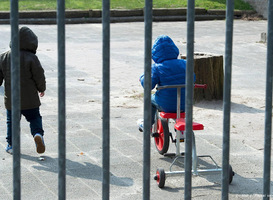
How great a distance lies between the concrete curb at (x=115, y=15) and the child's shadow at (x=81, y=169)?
13.2m

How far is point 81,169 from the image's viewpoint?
5.28 m

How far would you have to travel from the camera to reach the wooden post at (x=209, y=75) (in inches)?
316

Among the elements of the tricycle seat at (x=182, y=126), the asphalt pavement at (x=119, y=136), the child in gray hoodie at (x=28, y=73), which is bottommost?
the asphalt pavement at (x=119, y=136)

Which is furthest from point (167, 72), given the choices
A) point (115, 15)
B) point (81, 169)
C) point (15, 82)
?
point (115, 15)

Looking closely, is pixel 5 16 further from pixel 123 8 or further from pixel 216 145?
pixel 216 145

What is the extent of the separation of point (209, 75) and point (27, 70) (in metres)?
3.37

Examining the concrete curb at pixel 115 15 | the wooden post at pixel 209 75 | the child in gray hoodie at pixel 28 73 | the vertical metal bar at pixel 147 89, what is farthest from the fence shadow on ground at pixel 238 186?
the concrete curb at pixel 115 15

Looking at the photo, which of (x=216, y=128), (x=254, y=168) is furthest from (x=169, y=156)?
(x=216, y=128)

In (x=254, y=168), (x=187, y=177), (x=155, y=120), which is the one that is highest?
(x=187, y=177)

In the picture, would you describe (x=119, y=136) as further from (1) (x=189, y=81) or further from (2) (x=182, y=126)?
(1) (x=189, y=81)

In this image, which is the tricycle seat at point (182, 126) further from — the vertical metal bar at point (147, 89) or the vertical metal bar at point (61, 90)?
the vertical metal bar at point (61, 90)

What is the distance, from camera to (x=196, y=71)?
316 inches

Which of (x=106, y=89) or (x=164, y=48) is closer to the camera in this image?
(x=106, y=89)

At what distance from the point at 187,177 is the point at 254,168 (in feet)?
10.1
